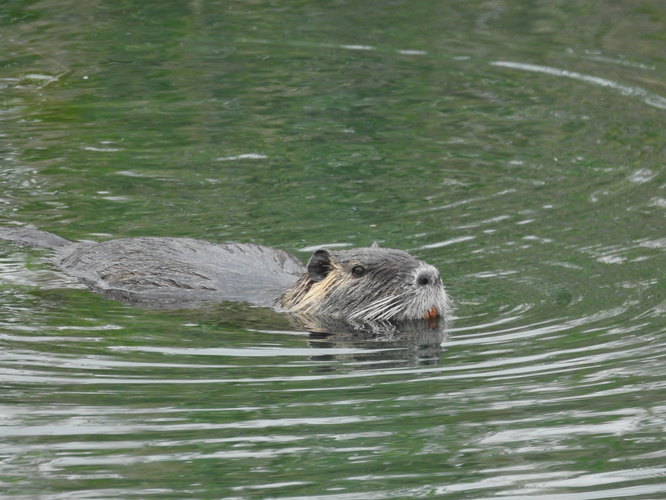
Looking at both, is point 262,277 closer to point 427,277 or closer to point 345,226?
point 427,277

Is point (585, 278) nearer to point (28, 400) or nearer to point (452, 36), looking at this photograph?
point (28, 400)

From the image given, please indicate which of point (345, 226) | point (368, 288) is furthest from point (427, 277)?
point (345, 226)

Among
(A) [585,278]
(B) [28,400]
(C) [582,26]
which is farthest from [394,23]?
(B) [28,400]

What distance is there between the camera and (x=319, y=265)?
23.6ft

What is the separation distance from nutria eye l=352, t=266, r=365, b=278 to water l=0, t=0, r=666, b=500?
38 centimetres

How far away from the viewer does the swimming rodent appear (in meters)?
6.99

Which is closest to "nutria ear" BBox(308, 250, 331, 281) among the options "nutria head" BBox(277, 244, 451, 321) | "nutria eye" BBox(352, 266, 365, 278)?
"nutria head" BBox(277, 244, 451, 321)

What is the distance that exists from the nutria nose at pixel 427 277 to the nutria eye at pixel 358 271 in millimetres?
360

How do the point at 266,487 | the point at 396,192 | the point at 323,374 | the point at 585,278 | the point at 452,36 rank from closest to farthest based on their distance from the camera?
the point at 266,487 → the point at 323,374 → the point at 585,278 → the point at 396,192 → the point at 452,36

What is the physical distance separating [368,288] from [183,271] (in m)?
1.09

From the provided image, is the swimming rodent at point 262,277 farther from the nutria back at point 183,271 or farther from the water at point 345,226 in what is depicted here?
the water at point 345,226

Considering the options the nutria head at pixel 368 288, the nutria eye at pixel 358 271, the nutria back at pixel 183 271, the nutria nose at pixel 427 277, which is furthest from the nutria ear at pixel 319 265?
the nutria nose at pixel 427 277

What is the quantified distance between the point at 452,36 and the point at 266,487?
9450 millimetres

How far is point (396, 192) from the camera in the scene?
9.23 metres
